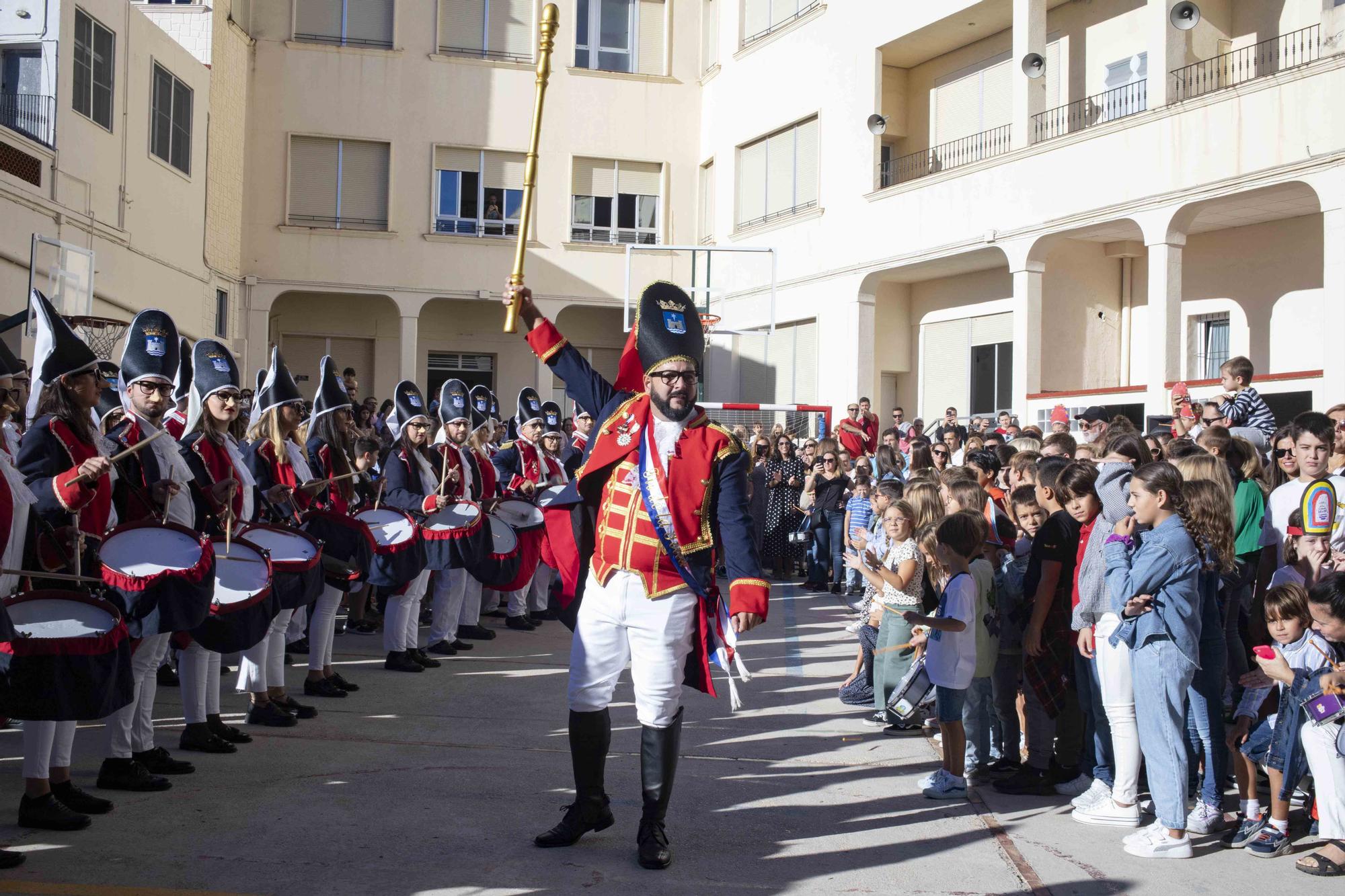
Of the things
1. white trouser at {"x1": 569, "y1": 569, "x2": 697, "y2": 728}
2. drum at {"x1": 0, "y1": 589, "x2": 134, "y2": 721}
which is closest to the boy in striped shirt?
white trouser at {"x1": 569, "y1": 569, "x2": 697, "y2": 728}

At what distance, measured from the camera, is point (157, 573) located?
5574mm

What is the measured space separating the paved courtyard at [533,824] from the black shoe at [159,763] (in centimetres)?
Result: 12

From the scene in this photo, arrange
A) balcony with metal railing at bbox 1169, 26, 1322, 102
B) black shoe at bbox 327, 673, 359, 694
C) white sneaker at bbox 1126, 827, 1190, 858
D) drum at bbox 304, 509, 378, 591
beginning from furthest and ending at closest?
balcony with metal railing at bbox 1169, 26, 1322, 102, black shoe at bbox 327, 673, 359, 694, drum at bbox 304, 509, 378, 591, white sneaker at bbox 1126, 827, 1190, 858

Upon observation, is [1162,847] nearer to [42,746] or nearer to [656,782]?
[656,782]

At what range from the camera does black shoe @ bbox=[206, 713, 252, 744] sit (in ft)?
22.4

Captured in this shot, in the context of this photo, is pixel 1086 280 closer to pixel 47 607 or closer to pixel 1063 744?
pixel 1063 744

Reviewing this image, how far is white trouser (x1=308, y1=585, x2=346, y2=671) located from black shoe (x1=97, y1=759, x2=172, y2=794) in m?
2.24

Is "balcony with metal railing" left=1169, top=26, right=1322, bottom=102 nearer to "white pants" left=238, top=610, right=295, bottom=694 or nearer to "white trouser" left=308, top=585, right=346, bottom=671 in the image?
"white trouser" left=308, top=585, right=346, bottom=671

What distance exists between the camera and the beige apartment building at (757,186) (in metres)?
19.5

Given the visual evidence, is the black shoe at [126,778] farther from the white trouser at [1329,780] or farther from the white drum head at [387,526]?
the white trouser at [1329,780]

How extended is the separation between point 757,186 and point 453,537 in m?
20.8

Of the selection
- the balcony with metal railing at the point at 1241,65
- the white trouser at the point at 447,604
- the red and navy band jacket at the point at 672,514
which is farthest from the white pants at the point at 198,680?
the balcony with metal railing at the point at 1241,65

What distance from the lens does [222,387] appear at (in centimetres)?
681

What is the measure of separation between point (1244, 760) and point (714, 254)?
25.0m
